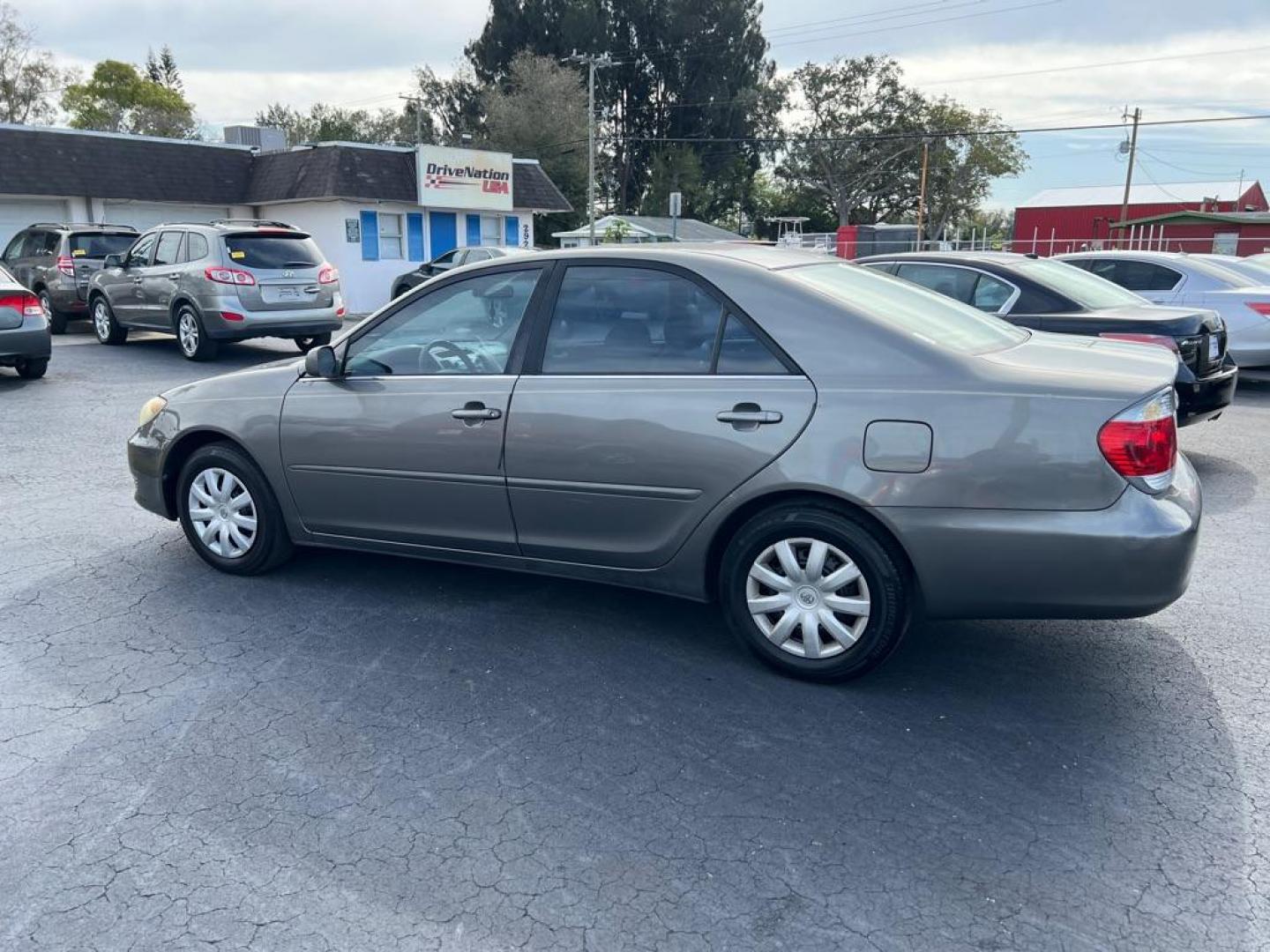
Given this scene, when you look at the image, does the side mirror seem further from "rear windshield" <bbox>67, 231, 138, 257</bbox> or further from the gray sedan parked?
Result: "rear windshield" <bbox>67, 231, 138, 257</bbox>

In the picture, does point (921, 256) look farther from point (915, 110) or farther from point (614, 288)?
point (915, 110)

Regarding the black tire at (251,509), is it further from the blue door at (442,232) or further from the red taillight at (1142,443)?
the blue door at (442,232)

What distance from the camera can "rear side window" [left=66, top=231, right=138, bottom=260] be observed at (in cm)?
1634

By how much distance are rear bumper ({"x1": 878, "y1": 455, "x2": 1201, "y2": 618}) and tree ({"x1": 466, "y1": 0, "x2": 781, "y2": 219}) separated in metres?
57.4

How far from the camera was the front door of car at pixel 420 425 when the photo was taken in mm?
4340

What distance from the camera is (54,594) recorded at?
485 cm

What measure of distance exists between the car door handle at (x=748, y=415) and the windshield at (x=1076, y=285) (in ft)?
17.5

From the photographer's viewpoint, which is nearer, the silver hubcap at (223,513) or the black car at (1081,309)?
the silver hubcap at (223,513)

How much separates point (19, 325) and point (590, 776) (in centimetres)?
1075

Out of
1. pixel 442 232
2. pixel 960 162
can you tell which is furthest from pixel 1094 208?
pixel 442 232

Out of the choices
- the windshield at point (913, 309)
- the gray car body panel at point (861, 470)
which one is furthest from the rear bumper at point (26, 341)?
the windshield at point (913, 309)

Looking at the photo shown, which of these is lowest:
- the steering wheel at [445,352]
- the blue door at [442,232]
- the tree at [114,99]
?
the steering wheel at [445,352]

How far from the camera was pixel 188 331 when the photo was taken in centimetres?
1326

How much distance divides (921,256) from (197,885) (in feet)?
25.1
